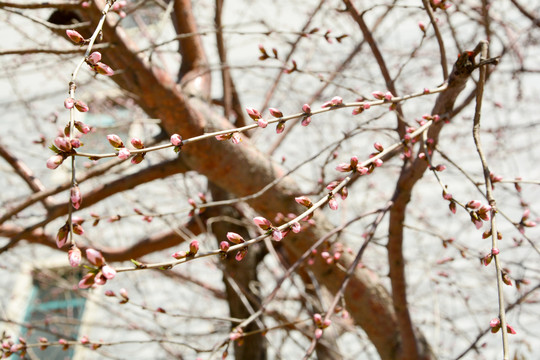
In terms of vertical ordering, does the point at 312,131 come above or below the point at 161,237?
above

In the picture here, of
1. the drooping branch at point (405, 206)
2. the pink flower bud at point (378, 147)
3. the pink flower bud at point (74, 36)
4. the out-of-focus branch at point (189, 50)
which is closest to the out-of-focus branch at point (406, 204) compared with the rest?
the drooping branch at point (405, 206)

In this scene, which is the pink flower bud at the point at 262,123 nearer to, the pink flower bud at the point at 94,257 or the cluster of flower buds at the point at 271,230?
the cluster of flower buds at the point at 271,230

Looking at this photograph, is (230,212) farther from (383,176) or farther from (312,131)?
(383,176)

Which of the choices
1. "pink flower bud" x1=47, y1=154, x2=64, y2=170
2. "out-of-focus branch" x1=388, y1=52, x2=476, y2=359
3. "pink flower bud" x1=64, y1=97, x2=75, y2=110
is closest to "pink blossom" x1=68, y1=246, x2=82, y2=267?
"pink flower bud" x1=47, y1=154, x2=64, y2=170

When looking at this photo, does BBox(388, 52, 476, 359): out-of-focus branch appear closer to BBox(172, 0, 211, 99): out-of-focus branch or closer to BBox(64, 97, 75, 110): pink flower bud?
BBox(64, 97, 75, 110): pink flower bud

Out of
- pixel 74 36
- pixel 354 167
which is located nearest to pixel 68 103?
pixel 74 36

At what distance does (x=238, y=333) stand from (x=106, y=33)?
1.16 meters

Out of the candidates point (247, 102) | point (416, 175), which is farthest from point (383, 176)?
point (416, 175)

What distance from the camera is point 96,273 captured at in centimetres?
76

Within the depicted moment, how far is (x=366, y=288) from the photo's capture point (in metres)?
2.06

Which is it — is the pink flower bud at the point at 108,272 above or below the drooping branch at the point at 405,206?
below

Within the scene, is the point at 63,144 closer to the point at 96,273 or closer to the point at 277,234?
the point at 96,273

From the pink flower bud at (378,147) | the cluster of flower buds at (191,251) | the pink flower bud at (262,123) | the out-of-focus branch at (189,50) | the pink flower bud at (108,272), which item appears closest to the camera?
the pink flower bud at (108,272)

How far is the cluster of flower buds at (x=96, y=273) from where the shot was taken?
730 mm
